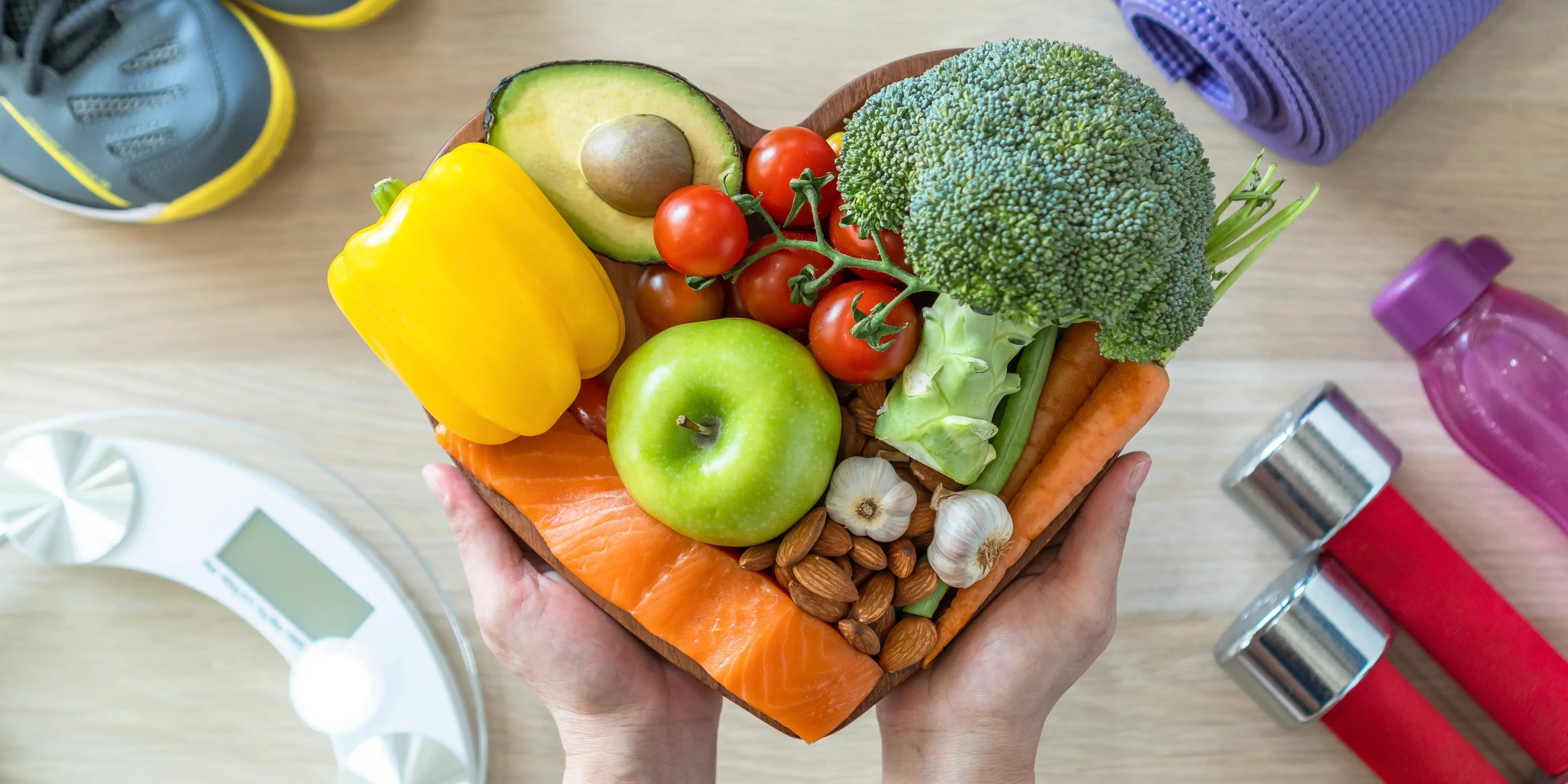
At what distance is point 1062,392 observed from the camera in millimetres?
979

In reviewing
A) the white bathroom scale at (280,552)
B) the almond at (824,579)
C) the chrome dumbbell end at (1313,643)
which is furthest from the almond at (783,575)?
the chrome dumbbell end at (1313,643)

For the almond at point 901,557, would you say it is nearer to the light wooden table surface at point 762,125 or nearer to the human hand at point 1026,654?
the human hand at point 1026,654

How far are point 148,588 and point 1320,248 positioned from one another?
1609mm

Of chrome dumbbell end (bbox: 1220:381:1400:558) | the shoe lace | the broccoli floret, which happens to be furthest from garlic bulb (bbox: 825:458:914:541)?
the shoe lace

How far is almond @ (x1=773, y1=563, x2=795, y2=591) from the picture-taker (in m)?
0.95

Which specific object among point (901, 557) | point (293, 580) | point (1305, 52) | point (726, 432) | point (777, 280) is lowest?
point (293, 580)

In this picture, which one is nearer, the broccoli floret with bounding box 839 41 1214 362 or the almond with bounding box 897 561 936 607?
the broccoli floret with bounding box 839 41 1214 362

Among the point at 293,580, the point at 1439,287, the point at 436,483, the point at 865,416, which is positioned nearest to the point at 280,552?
the point at 293,580

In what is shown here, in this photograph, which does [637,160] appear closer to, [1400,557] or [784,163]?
[784,163]

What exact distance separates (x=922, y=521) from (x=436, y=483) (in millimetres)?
530

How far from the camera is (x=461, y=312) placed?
0.89 metres

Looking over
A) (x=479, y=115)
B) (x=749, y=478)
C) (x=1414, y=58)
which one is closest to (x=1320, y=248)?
(x=1414, y=58)

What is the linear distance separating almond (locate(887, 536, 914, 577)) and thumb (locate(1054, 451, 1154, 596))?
190mm

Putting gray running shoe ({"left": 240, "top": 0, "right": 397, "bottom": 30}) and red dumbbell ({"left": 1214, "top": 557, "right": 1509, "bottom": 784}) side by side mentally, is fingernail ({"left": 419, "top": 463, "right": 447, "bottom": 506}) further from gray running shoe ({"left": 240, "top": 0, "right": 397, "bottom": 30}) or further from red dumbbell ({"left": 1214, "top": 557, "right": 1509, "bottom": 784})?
red dumbbell ({"left": 1214, "top": 557, "right": 1509, "bottom": 784})
